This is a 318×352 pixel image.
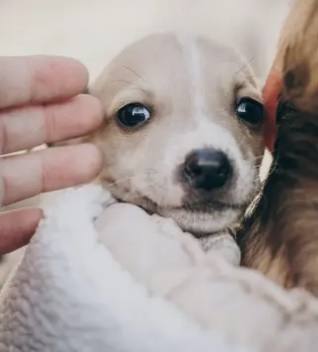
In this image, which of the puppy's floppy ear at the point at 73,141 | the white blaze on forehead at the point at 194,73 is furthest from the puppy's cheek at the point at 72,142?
the white blaze on forehead at the point at 194,73

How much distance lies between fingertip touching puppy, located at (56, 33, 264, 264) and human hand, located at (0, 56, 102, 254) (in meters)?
0.02

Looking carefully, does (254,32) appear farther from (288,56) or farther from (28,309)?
(28,309)

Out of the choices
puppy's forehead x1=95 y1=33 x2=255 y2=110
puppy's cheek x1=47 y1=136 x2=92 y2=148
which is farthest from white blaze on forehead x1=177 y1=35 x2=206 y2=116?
puppy's cheek x1=47 y1=136 x2=92 y2=148

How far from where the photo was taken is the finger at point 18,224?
2.07 ft

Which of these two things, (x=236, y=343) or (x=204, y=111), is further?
(x=204, y=111)

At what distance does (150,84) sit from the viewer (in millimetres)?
584

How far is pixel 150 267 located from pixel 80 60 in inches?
8.2

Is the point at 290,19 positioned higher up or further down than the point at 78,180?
higher up

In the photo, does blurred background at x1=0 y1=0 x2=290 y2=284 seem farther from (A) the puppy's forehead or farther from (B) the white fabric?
(B) the white fabric

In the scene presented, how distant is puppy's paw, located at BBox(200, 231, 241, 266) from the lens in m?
0.53

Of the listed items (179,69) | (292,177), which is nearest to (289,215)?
(292,177)

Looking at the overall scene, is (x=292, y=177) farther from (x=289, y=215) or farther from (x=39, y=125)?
(x=39, y=125)

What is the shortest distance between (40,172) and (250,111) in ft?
0.55

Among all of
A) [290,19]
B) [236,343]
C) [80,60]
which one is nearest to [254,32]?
[290,19]
